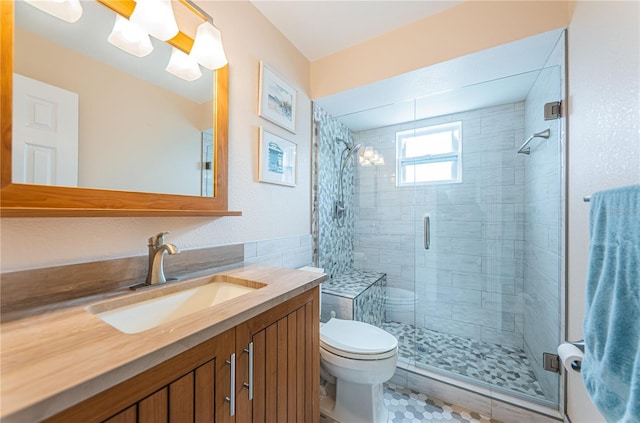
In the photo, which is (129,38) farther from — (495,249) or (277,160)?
(495,249)

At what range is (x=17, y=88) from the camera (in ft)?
2.32

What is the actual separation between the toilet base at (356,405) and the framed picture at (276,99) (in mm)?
1712

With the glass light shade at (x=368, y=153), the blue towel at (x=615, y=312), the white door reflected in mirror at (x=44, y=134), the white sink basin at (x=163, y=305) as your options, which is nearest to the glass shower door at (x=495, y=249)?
the glass light shade at (x=368, y=153)

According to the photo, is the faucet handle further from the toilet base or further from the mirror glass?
the toilet base

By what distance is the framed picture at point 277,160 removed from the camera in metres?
1.54

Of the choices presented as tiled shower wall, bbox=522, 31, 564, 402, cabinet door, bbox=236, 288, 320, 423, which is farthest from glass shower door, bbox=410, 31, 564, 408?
cabinet door, bbox=236, 288, 320, 423

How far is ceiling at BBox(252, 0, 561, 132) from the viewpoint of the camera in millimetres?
1491

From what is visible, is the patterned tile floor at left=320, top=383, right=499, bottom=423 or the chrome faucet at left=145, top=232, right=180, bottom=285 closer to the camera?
the chrome faucet at left=145, top=232, right=180, bottom=285

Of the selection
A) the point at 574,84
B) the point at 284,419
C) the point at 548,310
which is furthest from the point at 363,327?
the point at 574,84

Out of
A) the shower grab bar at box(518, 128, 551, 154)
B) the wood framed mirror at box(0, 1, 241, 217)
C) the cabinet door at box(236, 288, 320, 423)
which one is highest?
the shower grab bar at box(518, 128, 551, 154)

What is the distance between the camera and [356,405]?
1.38 metres

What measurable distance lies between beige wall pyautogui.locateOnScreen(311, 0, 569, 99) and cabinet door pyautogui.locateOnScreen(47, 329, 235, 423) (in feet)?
6.19

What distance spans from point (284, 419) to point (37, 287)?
92 cm

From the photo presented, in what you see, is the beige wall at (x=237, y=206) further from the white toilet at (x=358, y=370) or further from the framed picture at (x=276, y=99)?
the white toilet at (x=358, y=370)
